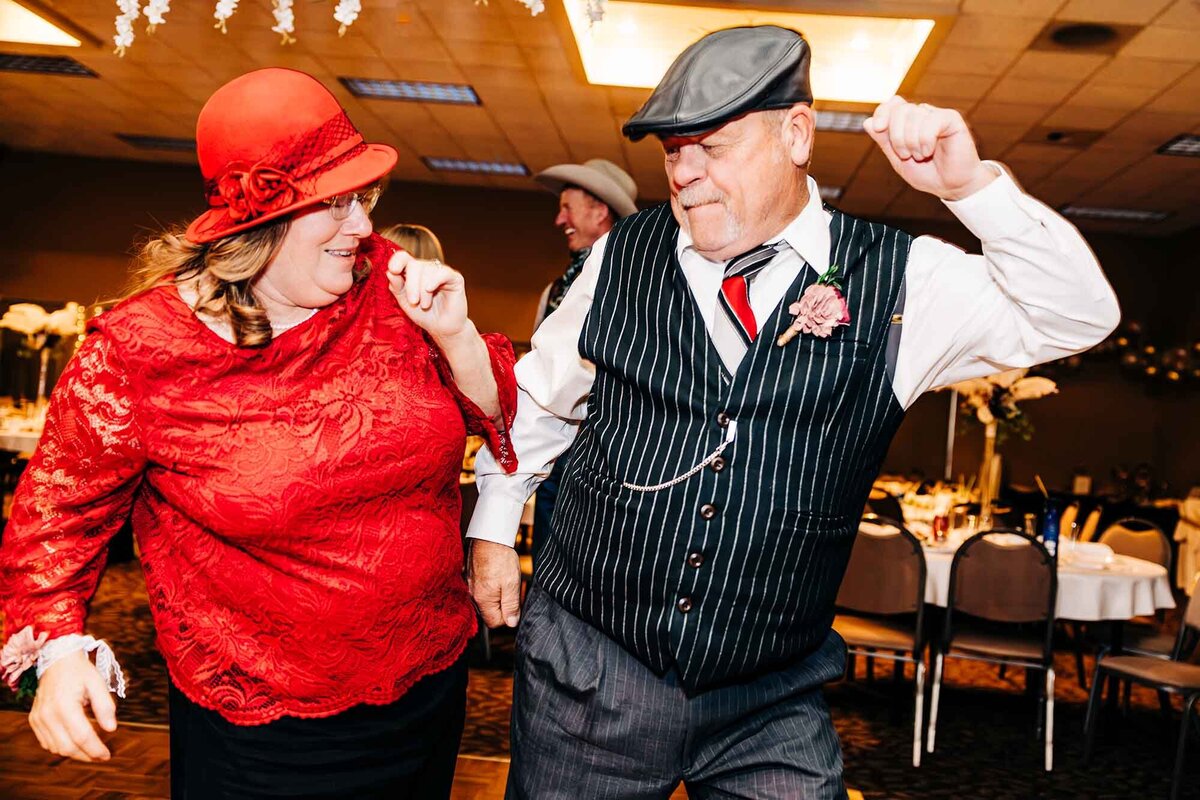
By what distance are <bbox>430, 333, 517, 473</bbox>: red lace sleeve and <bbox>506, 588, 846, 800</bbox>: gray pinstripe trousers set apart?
0.36 m

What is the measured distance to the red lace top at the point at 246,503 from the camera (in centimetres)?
144

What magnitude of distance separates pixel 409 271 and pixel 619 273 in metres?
0.33

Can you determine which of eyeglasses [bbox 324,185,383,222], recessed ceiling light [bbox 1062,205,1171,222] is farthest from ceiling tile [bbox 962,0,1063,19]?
recessed ceiling light [bbox 1062,205,1171,222]

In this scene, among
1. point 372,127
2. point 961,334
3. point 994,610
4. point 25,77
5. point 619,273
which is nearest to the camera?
point 961,334

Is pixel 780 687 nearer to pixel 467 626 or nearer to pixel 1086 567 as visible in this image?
pixel 467 626

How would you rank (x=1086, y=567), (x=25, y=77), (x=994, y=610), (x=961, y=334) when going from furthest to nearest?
(x=25, y=77)
(x=1086, y=567)
(x=994, y=610)
(x=961, y=334)

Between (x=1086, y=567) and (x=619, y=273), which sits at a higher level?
(x=619, y=273)

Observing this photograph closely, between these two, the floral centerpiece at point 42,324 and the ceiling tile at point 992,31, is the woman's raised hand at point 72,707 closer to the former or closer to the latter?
the ceiling tile at point 992,31

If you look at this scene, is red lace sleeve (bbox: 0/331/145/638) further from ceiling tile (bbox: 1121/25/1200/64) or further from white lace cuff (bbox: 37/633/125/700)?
Result: ceiling tile (bbox: 1121/25/1200/64)

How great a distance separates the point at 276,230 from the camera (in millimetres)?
1521

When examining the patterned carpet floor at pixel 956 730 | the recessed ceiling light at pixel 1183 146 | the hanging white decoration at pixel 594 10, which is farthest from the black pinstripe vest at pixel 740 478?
the recessed ceiling light at pixel 1183 146

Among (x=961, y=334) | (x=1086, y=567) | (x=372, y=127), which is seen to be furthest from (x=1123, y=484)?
(x=961, y=334)

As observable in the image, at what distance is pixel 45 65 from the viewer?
8.09 metres

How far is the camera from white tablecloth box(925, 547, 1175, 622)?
460 cm
